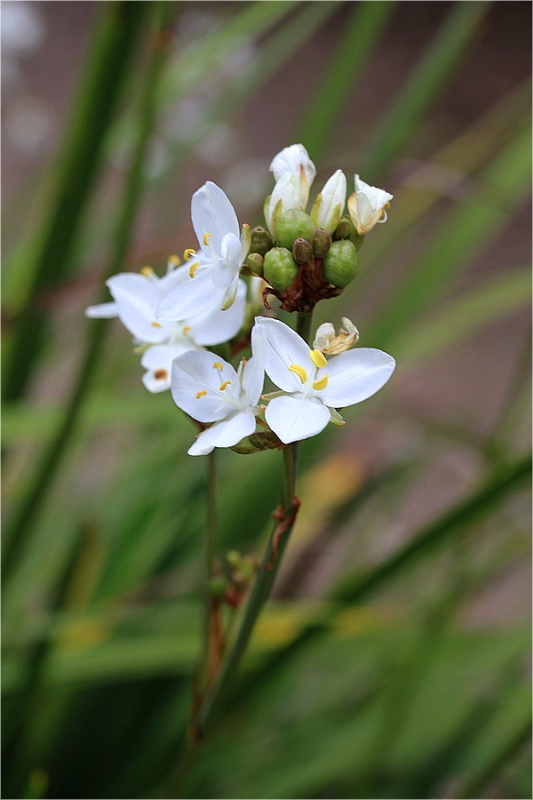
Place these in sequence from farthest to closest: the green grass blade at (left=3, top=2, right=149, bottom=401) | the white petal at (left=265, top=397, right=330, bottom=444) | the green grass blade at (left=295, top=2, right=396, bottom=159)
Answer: the green grass blade at (left=295, top=2, right=396, bottom=159), the green grass blade at (left=3, top=2, right=149, bottom=401), the white petal at (left=265, top=397, right=330, bottom=444)

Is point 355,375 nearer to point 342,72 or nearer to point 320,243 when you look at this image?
point 320,243

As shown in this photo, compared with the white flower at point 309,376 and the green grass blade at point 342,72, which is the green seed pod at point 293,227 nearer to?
the white flower at point 309,376

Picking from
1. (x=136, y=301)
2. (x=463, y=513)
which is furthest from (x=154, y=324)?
(x=463, y=513)

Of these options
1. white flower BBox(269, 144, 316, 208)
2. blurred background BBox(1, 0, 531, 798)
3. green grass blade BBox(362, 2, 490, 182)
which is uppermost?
green grass blade BBox(362, 2, 490, 182)

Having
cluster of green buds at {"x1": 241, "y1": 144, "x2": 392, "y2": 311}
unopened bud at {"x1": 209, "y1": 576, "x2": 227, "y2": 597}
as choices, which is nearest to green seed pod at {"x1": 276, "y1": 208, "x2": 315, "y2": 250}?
cluster of green buds at {"x1": 241, "y1": 144, "x2": 392, "y2": 311}

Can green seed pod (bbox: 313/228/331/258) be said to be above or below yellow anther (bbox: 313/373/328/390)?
above

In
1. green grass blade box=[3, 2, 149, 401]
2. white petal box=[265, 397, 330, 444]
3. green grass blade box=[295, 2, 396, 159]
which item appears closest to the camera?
white petal box=[265, 397, 330, 444]

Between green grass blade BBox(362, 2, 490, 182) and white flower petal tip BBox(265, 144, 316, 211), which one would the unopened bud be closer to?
white flower petal tip BBox(265, 144, 316, 211)
